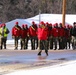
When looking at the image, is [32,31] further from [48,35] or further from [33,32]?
[48,35]

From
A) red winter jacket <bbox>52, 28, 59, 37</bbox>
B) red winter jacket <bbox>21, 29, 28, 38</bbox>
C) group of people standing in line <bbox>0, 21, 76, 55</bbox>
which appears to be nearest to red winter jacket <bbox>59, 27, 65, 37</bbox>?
group of people standing in line <bbox>0, 21, 76, 55</bbox>

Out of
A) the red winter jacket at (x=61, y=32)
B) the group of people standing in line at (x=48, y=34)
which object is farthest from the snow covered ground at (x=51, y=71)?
the red winter jacket at (x=61, y=32)

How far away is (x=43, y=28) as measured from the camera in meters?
20.4

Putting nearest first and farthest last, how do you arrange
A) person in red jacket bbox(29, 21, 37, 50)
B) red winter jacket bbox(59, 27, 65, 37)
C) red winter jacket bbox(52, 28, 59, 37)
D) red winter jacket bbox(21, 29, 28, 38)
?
person in red jacket bbox(29, 21, 37, 50) < red winter jacket bbox(21, 29, 28, 38) < red winter jacket bbox(52, 28, 59, 37) < red winter jacket bbox(59, 27, 65, 37)

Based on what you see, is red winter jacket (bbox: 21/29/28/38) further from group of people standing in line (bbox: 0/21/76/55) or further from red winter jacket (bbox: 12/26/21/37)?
red winter jacket (bbox: 12/26/21/37)

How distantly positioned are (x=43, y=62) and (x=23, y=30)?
8.19 metres

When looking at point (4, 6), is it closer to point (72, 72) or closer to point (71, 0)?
point (71, 0)

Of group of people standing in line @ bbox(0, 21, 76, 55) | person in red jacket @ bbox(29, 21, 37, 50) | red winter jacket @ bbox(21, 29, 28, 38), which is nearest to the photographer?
person in red jacket @ bbox(29, 21, 37, 50)

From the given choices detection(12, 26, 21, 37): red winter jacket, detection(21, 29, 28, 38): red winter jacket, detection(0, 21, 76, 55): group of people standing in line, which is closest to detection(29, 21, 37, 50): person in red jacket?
detection(0, 21, 76, 55): group of people standing in line

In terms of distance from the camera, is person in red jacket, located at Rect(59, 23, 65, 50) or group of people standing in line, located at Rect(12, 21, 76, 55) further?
person in red jacket, located at Rect(59, 23, 65, 50)

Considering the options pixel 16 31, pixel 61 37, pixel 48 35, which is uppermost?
pixel 16 31

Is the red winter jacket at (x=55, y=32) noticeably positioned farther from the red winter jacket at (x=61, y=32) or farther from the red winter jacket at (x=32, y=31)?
the red winter jacket at (x=32, y=31)

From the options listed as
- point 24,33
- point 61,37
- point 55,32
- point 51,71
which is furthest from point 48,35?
point 51,71

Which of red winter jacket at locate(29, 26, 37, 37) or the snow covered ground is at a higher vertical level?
red winter jacket at locate(29, 26, 37, 37)
